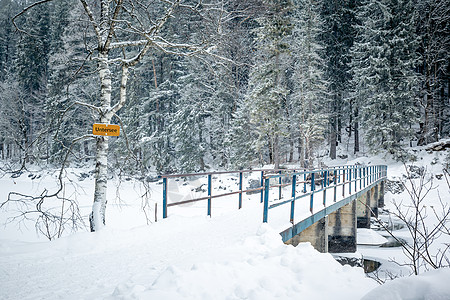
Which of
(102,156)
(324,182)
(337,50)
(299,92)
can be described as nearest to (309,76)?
(299,92)

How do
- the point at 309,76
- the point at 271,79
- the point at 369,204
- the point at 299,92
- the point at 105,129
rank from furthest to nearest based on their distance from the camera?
the point at 299,92 → the point at 309,76 → the point at 271,79 → the point at 369,204 → the point at 105,129

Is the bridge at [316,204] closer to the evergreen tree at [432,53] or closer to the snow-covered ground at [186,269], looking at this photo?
the snow-covered ground at [186,269]

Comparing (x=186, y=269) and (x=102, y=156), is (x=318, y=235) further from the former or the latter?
(x=102, y=156)

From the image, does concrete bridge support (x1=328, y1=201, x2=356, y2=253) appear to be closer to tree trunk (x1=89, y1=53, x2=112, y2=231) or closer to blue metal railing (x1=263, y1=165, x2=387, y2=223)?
blue metal railing (x1=263, y1=165, x2=387, y2=223)

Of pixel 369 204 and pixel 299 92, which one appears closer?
pixel 369 204

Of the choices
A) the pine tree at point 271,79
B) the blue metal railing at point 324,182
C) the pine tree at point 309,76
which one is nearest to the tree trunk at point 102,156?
the blue metal railing at point 324,182

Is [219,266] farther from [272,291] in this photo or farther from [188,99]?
[188,99]

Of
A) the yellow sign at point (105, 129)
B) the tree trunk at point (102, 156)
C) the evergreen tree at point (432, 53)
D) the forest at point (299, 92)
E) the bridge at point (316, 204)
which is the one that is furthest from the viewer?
the evergreen tree at point (432, 53)

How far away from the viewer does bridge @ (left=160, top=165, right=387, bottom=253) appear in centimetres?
588

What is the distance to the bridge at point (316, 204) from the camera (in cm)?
588

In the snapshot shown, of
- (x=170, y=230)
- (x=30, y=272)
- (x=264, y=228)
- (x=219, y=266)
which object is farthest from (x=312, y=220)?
(x=30, y=272)

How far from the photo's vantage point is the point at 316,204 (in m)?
8.59

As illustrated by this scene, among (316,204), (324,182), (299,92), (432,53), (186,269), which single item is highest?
(432,53)

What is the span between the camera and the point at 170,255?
4383 millimetres
